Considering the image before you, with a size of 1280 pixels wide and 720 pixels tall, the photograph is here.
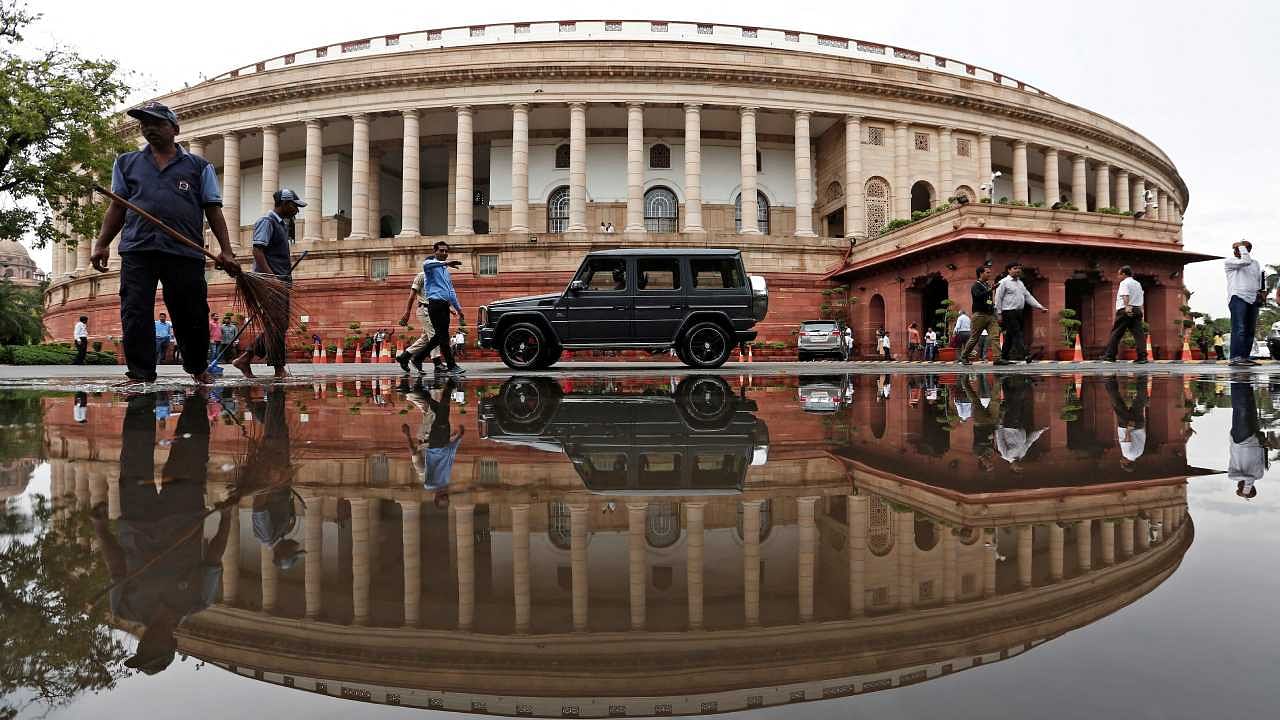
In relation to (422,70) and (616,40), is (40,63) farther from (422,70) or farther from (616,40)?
(616,40)

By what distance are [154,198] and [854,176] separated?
32747mm

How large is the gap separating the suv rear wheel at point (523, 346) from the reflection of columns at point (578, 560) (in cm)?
952

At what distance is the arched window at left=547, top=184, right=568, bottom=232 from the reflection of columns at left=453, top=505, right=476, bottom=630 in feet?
117

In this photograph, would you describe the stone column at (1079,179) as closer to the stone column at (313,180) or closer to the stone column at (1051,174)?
the stone column at (1051,174)

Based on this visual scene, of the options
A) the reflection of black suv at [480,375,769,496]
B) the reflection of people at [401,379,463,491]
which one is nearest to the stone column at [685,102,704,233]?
the reflection of black suv at [480,375,769,496]

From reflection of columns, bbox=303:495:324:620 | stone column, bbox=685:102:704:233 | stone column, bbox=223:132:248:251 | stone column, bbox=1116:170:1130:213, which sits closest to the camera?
reflection of columns, bbox=303:495:324:620

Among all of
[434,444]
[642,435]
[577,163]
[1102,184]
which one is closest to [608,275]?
[642,435]

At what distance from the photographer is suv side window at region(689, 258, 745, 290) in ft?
36.7

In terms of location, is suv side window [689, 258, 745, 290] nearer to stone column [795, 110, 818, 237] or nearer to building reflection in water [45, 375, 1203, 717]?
building reflection in water [45, 375, 1203, 717]

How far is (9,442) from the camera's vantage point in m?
2.98

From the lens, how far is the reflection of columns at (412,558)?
3.51 feet

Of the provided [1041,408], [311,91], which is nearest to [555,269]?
[311,91]

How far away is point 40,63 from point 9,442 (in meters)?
26.6

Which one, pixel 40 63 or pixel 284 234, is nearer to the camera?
pixel 284 234
